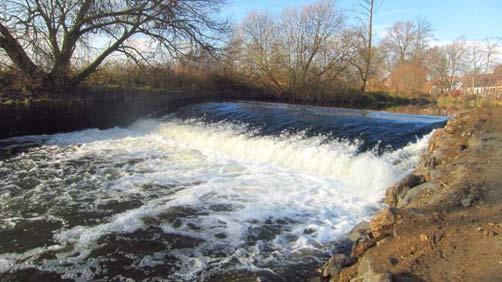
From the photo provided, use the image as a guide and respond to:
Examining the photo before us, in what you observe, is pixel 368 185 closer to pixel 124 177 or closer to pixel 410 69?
pixel 124 177

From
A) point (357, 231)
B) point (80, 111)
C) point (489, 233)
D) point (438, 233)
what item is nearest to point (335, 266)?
point (438, 233)

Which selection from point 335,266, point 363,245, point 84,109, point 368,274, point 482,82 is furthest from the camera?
Result: point 482,82

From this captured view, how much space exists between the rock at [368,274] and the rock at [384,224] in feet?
1.59

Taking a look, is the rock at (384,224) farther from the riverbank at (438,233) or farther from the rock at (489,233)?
the rock at (489,233)

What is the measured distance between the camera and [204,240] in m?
4.64

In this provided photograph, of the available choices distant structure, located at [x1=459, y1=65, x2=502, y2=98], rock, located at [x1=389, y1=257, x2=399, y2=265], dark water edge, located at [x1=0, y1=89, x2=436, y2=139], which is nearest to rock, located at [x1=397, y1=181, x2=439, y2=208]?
rock, located at [x1=389, y1=257, x2=399, y2=265]

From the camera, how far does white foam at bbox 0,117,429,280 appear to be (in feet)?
15.4

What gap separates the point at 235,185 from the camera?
678 cm

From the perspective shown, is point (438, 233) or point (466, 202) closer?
point (438, 233)

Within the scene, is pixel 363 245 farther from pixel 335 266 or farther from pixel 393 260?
pixel 393 260

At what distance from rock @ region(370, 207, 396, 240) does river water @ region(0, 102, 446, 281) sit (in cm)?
71

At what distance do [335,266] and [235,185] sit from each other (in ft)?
11.1

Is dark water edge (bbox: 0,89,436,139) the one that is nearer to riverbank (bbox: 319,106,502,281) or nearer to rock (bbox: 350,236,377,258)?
riverbank (bbox: 319,106,502,281)

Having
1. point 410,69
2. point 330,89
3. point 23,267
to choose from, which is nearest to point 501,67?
point 410,69
